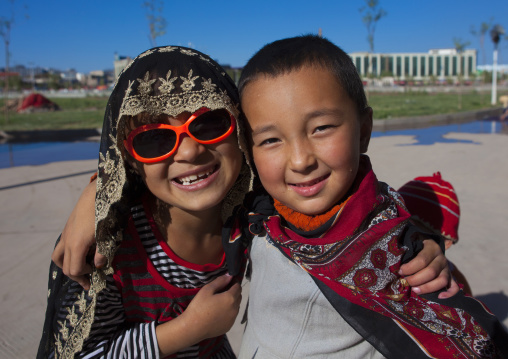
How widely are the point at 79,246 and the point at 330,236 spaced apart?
79 centimetres

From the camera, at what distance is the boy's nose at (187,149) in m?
1.33

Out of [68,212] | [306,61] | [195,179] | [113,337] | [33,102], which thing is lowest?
[68,212]

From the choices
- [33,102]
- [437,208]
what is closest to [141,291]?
[437,208]

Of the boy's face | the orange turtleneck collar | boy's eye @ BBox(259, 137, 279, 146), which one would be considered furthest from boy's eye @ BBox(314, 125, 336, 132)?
the orange turtleneck collar

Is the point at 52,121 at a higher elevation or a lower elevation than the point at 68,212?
higher

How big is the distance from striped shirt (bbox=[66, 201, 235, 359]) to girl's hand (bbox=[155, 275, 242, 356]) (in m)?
0.05

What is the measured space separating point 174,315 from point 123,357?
0.22 m

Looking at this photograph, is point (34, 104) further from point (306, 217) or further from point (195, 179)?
point (306, 217)

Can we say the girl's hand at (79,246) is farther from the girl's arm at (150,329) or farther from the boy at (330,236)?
the boy at (330,236)

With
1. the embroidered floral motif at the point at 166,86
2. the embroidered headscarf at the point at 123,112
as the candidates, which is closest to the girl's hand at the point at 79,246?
the embroidered headscarf at the point at 123,112

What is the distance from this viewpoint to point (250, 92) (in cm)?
139

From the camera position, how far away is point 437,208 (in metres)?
1.70

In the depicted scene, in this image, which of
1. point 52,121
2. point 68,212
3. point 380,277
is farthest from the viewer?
point 52,121

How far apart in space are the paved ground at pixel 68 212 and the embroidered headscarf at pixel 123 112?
4.71ft
